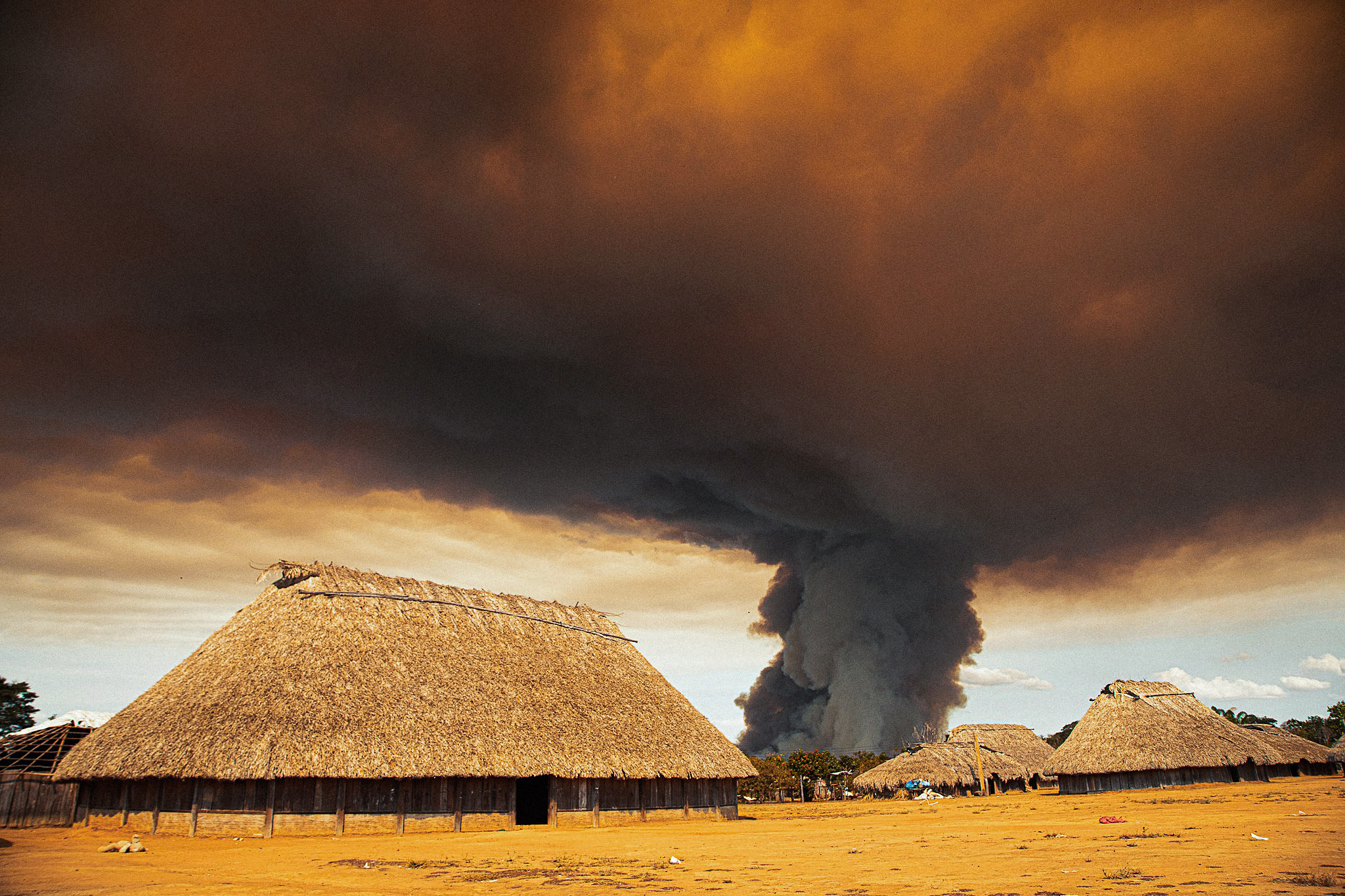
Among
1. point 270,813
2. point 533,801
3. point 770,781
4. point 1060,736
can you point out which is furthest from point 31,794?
point 1060,736

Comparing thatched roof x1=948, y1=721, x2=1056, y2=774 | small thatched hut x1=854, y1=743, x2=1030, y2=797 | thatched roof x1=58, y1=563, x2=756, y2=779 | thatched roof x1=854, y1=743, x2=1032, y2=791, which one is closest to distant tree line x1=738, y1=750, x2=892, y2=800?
small thatched hut x1=854, y1=743, x2=1030, y2=797

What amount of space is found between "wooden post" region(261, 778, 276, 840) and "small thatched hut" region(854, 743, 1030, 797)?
45.2 m

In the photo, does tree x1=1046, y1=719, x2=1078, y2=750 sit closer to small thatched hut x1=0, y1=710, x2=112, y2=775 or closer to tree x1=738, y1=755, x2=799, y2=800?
tree x1=738, y1=755, x2=799, y2=800

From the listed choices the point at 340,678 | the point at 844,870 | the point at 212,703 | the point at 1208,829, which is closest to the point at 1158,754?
the point at 1208,829

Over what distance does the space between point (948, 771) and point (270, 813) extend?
47931mm

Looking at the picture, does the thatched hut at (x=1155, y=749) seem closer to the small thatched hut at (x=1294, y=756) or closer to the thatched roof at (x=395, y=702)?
the small thatched hut at (x=1294, y=756)

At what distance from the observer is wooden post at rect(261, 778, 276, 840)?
21.2 metres

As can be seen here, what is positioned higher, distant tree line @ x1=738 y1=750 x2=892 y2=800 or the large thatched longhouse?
the large thatched longhouse

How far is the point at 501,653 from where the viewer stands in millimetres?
30516

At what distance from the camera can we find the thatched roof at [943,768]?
5428 centimetres

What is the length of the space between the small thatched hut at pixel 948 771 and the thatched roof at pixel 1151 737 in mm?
10569

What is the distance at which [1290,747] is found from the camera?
149 ft

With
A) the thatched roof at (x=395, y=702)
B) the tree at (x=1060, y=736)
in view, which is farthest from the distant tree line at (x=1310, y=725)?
the thatched roof at (x=395, y=702)

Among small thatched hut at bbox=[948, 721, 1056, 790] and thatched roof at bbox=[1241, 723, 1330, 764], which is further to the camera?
small thatched hut at bbox=[948, 721, 1056, 790]
